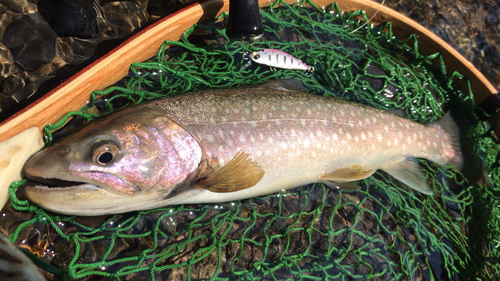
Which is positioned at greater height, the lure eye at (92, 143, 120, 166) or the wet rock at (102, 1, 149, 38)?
the wet rock at (102, 1, 149, 38)

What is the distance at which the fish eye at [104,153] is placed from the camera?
198 centimetres

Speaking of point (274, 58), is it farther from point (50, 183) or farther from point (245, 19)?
point (50, 183)

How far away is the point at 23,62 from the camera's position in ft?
10.2

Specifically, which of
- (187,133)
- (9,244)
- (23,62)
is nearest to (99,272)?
(9,244)

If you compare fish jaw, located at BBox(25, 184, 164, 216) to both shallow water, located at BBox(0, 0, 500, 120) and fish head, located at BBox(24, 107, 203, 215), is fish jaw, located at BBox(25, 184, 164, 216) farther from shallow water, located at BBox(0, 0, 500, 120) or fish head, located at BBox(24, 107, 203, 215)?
shallow water, located at BBox(0, 0, 500, 120)

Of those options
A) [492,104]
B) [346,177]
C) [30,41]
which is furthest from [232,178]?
[492,104]

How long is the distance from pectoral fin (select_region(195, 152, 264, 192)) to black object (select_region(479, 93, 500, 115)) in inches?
119

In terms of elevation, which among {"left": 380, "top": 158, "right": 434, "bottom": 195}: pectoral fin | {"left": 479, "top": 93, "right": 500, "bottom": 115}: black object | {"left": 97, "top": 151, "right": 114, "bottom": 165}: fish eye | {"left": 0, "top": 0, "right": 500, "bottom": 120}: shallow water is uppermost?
{"left": 0, "top": 0, "right": 500, "bottom": 120}: shallow water

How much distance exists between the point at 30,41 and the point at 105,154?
211 cm

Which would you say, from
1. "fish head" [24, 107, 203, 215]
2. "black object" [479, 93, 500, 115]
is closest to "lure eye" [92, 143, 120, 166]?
"fish head" [24, 107, 203, 215]

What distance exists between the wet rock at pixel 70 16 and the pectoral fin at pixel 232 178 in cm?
246

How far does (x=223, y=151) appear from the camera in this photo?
7.71ft

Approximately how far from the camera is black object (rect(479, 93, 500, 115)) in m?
3.39

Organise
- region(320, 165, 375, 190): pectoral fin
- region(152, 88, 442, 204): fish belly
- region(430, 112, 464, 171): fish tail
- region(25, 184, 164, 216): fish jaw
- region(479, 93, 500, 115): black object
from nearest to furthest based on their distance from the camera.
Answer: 1. region(25, 184, 164, 216): fish jaw
2. region(152, 88, 442, 204): fish belly
3. region(320, 165, 375, 190): pectoral fin
4. region(430, 112, 464, 171): fish tail
5. region(479, 93, 500, 115): black object
